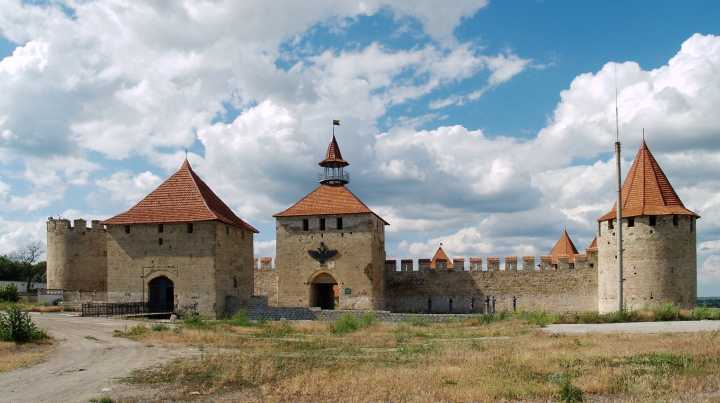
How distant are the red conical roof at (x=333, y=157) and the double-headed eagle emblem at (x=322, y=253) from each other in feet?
18.4

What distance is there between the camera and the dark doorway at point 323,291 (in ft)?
101

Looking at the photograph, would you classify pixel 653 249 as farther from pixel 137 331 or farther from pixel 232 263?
pixel 137 331

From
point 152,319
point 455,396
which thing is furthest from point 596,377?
point 152,319

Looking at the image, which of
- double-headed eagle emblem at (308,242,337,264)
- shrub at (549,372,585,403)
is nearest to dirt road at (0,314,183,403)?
shrub at (549,372,585,403)

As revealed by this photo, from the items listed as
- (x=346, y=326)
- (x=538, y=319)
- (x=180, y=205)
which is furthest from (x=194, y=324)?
(x=538, y=319)

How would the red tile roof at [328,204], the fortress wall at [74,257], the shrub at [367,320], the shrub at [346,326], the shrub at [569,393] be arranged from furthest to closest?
the fortress wall at [74,257] → the red tile roof at [328,204] → the shrub at [367,320] → the shrub at [346,326] → the shrub at [569,393]

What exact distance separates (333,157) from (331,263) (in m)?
6.93

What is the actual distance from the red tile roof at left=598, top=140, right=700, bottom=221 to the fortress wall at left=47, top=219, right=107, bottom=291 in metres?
28.9

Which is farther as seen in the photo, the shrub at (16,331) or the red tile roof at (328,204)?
the red tile roof at (328,204)

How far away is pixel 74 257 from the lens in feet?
116

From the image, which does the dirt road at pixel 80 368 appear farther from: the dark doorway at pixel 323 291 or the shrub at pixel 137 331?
the dark doorway at pixel 323 291

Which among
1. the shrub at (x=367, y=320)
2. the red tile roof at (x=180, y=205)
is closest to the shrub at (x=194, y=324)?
the red tile roof at (x=180, y=205)

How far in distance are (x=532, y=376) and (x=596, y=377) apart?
3.44 feet

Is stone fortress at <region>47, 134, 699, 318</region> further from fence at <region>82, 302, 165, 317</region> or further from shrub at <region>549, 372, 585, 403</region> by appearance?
shrub at <region>549, 372, 585, 403</region>
